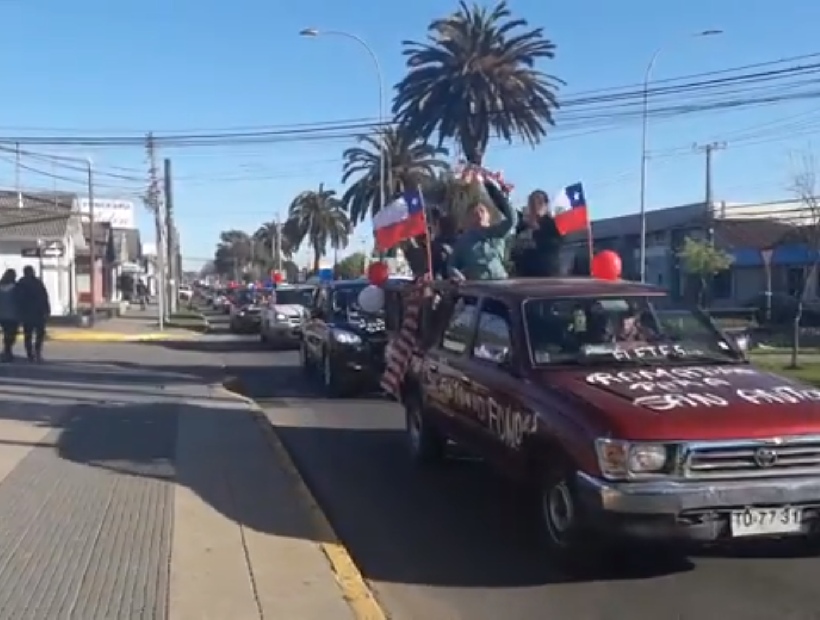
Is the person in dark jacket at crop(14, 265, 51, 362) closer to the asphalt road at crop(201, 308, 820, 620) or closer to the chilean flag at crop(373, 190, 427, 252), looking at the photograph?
the chilean flag at crop(373, 190, 427, 252)

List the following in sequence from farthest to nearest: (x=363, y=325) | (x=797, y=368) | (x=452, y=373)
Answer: (x=797, y=368)
(x=363, y=325)
(x=452, y=373)

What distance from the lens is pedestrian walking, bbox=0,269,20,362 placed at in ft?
74.9

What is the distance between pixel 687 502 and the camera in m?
6.46

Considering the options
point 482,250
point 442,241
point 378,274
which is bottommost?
point 378,274

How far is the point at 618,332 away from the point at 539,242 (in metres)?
3.50

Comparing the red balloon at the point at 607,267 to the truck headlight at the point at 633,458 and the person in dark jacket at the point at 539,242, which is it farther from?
the truck headlight at the point at 633,458

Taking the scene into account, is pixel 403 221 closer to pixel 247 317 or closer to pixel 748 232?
pixel 247 317

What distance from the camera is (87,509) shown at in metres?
8.55

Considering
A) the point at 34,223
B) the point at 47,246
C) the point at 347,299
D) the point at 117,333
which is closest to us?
the point at 347,299

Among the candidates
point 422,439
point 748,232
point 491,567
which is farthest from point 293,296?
point 748,232

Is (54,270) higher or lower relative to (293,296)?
higher

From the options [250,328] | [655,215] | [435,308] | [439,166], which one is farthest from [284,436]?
[655,215]

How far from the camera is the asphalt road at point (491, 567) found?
252 inches

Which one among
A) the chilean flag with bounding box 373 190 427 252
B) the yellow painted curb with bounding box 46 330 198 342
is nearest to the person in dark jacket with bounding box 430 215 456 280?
the chilean flag with bounding box 373 190 427 252
